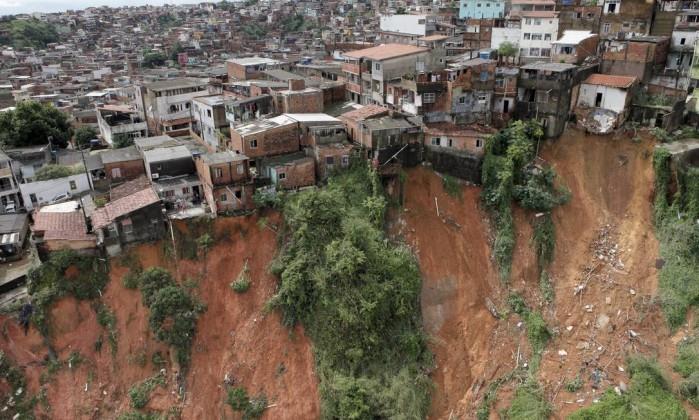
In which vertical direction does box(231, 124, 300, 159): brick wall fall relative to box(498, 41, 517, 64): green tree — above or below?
below

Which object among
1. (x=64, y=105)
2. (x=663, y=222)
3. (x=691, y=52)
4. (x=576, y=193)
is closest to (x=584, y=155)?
(x=576, y=193)

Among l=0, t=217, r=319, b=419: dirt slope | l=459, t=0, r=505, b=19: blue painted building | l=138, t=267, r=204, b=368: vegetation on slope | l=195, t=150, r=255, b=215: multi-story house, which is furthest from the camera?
l=459, t=0, r=505, b=19: blue painted building

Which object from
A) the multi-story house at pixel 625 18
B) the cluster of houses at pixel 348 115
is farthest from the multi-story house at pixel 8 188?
the multi-story house at pixel 625 18

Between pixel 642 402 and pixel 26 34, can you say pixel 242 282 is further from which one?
pixel 26 34

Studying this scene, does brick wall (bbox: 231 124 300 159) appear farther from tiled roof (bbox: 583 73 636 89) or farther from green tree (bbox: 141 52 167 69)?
green tree (bbox: 141 52 167 69)

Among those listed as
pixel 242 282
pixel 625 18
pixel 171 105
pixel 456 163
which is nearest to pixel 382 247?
pixel 242 282

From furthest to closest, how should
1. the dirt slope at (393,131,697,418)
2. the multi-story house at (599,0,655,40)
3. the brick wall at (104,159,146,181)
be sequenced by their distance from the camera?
the multi-story house at (599,0,655,40) → the brick wall at (104,159,146,181) → the dirt slope at (393,131,697,418)

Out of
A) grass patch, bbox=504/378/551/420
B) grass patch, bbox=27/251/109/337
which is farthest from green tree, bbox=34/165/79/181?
grass patch, bbox=504/378/551/420
